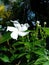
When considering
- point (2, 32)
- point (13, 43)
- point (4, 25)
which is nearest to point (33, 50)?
point (13, 43)

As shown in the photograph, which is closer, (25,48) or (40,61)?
(40,61)

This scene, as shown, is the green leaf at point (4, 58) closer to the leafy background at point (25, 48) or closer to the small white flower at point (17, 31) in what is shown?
the leafy background at point (25, 48)

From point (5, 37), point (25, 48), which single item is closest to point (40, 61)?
point (25, 48)

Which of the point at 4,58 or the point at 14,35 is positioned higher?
the point at 14,35

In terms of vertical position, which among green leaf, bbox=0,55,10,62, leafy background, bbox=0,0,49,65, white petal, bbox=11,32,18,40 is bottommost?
green leaf, bbox=0,55,10,62

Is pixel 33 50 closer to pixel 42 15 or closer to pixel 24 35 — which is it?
pixel 24 35

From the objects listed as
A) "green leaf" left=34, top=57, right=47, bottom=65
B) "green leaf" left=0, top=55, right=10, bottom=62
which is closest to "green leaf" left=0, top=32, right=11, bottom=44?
"green leaf" left=0, top=55, right=10, bottom=62

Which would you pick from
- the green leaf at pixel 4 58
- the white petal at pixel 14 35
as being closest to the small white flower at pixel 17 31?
the white petal at pixel 14 35

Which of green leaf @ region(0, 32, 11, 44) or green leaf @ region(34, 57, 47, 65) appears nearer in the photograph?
green leaf @ region(34, 57, 47, 65)

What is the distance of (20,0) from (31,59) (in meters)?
0.98

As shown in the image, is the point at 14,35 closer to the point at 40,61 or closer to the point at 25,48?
the point at 25,48

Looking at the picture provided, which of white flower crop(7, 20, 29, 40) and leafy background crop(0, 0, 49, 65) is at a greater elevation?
white flower crop(7, 20, 29, 40)

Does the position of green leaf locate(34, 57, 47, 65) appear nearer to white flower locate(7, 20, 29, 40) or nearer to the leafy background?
the leafy background

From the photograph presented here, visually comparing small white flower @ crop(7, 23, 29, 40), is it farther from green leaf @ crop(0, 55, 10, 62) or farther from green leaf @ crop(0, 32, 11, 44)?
green leaf @ crop(0, 55, 10, 62)
